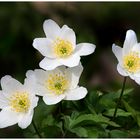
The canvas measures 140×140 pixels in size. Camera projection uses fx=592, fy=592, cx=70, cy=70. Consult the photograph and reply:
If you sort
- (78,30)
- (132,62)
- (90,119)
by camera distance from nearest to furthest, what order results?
(90,119)
(132,62)
(78,30)

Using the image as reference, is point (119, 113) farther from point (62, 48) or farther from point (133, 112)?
point (62, 48)

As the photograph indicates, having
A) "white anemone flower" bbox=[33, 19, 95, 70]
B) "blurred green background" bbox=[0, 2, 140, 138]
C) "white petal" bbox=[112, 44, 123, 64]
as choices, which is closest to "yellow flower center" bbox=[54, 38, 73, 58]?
"white anemone flower" bbox=[33, 19, 95, 70]

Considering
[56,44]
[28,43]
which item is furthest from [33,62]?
[56,44]

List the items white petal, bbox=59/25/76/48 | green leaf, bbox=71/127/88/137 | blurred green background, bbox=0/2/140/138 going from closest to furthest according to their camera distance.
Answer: green leaf, bbox=71/127/88/137, white petal, bbox=59/25/76/48, blurred green background, bbox=0/2/140/138

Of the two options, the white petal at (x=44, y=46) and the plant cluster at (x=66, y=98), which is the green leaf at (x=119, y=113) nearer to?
the plant cluster at (x=66, y=98)

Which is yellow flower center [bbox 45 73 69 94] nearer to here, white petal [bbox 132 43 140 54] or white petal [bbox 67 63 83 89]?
white petal [bbox 67 63 83 89]

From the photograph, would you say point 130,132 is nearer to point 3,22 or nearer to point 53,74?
point 53,74

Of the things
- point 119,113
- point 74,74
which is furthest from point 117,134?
point 74,74
